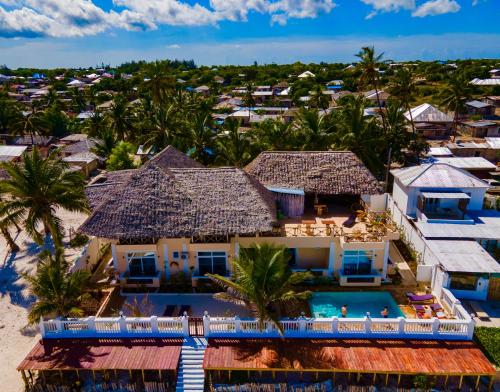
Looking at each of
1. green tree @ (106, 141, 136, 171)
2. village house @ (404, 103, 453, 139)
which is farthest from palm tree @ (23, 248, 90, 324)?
village house @ (404, 103, 453, 139)

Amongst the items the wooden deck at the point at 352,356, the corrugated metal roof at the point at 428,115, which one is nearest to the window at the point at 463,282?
the wooden deck at the point at 352,356

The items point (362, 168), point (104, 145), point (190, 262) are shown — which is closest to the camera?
point (190, 262)

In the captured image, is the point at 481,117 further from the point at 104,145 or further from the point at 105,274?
the point at 105,274

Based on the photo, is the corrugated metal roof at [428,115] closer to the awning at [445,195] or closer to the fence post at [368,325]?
the awning at [445,195]

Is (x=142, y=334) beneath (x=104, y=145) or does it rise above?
beneath

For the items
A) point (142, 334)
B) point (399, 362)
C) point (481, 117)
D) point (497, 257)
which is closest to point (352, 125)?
point (497, 257)

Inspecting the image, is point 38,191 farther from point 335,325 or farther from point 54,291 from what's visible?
point 335,325
